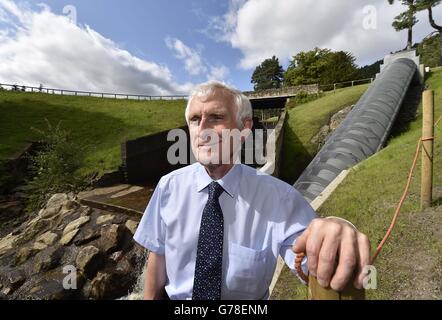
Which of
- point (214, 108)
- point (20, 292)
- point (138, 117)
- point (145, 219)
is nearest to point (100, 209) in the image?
point (20, 292)

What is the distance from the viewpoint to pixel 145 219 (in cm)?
226

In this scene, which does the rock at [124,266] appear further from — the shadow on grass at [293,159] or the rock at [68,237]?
the shadow on grass at [293,159]

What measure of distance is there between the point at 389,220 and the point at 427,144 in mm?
1704

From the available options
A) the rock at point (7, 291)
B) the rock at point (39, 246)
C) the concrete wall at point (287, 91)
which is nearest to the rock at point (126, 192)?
the rock at point (39, 246)

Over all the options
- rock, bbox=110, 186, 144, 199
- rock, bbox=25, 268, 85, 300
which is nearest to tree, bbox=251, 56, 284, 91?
rock, bbox=110, 186, 144, 199

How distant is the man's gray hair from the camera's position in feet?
6.66

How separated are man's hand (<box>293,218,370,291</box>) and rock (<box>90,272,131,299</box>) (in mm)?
8196

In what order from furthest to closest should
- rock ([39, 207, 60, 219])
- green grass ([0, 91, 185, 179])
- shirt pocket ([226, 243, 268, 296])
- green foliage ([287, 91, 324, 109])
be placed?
green foliage ([287, 91, 324, 109]), green grass ([0, 91, 185, 179]), rock ([39, 207, 60, 219]), shirt pocket ([226, 243, 268, 296])

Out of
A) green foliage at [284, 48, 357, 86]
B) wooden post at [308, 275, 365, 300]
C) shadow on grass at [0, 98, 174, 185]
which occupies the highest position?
green foliage at [284, 48, 357, 86]

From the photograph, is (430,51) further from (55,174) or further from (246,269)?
(246,269)

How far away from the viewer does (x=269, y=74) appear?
83.8m

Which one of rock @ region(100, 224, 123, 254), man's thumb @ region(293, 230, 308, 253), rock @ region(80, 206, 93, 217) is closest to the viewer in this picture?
man's thumb @ region(293, 230, 308, 253)

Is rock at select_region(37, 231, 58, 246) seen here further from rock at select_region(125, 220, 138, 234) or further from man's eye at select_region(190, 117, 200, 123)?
man's eye at select_region(190, 117, 200, 123)

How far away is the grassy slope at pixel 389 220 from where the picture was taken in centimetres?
379
